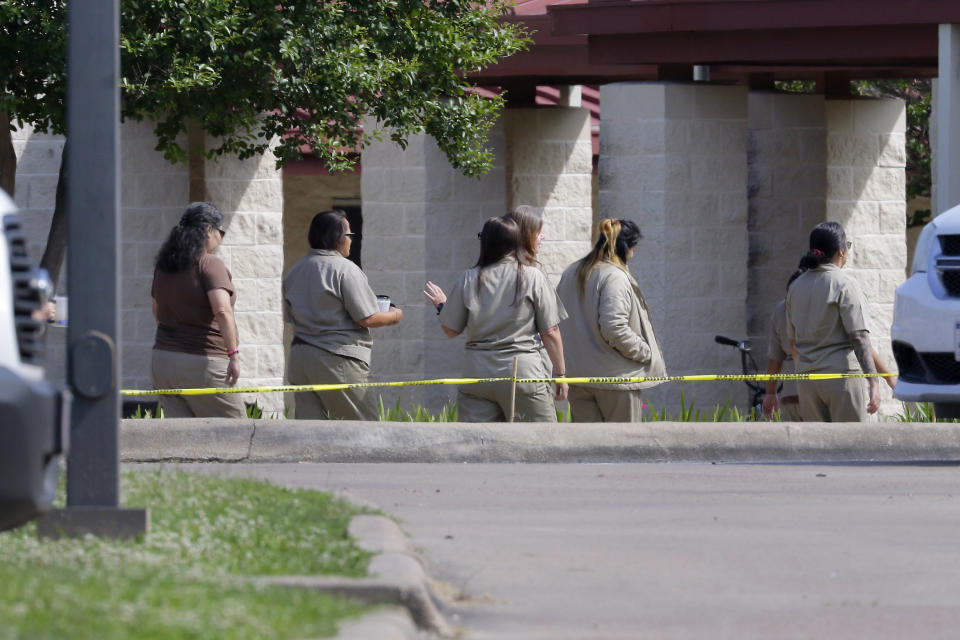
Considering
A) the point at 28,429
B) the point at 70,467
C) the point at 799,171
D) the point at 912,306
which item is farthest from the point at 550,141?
the point at 28,429

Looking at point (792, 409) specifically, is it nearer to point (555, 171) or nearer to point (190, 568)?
point (555, 171)

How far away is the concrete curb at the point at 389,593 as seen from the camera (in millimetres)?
5145

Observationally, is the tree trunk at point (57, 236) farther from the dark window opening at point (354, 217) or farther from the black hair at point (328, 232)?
the dark window opening at point (354, 217)

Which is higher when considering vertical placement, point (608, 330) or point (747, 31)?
point (747, 31)

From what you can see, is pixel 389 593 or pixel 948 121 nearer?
pixel 389 593

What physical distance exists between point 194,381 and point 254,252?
160 inches

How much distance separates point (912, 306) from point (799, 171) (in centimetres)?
631

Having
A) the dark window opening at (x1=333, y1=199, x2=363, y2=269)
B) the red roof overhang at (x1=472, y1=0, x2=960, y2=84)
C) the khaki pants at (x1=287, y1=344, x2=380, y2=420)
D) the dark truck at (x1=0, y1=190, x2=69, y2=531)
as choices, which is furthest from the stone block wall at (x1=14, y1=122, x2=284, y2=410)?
the dark truck at (x1=0, y1=190, x2=69, y2=531)

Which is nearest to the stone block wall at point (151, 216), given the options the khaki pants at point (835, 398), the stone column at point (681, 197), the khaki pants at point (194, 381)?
the stone column at point (681, 197)

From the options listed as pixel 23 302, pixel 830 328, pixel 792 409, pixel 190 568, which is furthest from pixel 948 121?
pixel 23 302

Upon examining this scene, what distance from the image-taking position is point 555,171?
16062 mm

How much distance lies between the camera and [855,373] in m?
11.4

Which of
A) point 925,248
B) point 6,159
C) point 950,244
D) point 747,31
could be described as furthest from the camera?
point 747,31

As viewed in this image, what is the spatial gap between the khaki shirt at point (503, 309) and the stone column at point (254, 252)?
4.29 m
